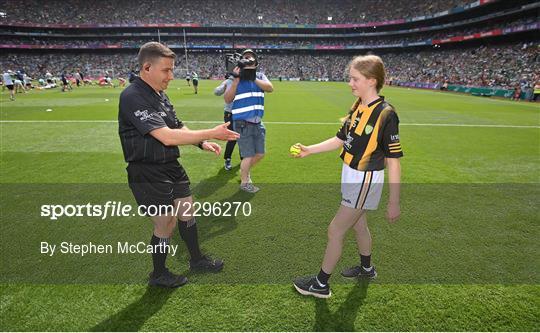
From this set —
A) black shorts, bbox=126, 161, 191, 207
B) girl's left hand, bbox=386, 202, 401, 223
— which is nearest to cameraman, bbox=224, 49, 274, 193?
black shorts, bbox=126, 161, 191, 207

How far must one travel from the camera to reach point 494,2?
37094 millimetres

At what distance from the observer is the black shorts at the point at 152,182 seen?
8.76 feet

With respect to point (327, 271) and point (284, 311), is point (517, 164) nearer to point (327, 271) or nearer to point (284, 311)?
point (327, 271)

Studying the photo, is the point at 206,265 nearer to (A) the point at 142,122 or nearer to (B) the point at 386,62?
(A) the point at 142,122

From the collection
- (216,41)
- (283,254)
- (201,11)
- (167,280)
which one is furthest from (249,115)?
(201,11)

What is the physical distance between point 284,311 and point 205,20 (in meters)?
71.8

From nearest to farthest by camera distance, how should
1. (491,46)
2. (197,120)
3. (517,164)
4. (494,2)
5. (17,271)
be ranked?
(17,271) < (517,164) < (197,120) < (494,2) < (491,46)

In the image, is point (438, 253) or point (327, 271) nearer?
point (327, 271)

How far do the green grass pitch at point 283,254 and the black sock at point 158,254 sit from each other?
0.21m

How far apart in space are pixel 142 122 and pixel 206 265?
1.73m

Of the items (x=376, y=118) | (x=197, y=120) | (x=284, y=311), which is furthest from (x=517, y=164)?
(x=197, y=120)

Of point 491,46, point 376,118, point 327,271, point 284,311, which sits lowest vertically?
point 284,311

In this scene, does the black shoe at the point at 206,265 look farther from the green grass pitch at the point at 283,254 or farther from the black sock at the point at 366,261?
the black sock at the point at 366,261

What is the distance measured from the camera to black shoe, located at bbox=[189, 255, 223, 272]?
3283 millimetres
